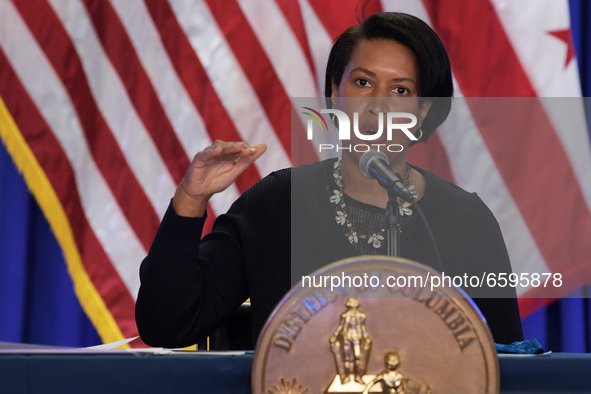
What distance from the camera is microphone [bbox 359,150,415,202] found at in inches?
33.3

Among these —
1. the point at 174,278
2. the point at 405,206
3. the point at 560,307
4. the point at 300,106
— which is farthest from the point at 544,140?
the point at 174,278

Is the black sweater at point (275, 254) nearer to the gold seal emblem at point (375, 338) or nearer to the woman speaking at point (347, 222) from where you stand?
the woman speaking at point (347, 222)

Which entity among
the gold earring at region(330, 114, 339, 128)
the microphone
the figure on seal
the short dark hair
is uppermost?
the short dark hair

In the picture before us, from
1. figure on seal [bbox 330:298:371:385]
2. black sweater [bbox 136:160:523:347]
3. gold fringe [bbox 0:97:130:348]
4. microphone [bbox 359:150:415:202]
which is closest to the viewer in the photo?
figure on seal [bbox 330:298:371:385]

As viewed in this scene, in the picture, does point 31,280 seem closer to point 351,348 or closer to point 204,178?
point 204,178

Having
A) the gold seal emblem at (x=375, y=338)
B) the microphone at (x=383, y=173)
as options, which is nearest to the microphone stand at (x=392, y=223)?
the microphone at (x=383, y=173)

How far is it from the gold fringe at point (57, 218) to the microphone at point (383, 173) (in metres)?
1.53

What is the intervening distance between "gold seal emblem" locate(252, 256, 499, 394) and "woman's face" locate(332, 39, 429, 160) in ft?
1.66

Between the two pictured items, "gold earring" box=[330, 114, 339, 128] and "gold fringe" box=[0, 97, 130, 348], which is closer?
"gold earring" box=[330, 114, 339, 128]

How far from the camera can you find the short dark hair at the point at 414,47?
1319 millimetres

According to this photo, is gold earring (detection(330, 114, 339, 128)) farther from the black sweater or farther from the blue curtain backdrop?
the blue curtain backdrop

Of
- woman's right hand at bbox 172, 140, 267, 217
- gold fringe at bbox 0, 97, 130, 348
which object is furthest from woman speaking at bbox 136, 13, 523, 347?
gold fringe at bbox 0, 97, 130, 348

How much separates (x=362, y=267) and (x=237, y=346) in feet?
2.59

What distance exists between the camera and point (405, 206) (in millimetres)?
1281
